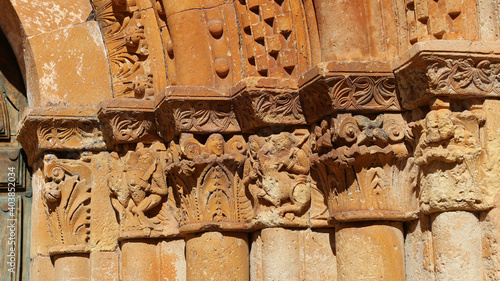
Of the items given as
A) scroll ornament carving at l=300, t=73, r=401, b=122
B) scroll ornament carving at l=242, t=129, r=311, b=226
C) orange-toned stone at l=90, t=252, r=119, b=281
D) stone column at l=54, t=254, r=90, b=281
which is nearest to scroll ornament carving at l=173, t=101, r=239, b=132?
scroll ornament carving at l=242, t=129, r=311, b=226

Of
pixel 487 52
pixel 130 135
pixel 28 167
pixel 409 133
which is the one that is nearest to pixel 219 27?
pixel 130 135

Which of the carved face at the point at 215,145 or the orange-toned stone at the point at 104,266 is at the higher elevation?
the carved face at the point at 215,145

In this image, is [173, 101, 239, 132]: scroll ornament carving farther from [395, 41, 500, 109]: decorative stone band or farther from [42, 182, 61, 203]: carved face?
[395, 41, 500, 109]: decorative stone band

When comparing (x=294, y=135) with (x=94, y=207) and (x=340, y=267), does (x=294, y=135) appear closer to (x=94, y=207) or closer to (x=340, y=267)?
(x=340, y=267)

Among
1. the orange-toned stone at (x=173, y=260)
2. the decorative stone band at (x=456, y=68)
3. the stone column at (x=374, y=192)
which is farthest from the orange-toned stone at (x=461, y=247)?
Result: the orange-toned stone at (x=173, y=260)

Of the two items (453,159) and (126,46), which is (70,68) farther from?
(453,159)

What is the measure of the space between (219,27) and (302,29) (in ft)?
1.66

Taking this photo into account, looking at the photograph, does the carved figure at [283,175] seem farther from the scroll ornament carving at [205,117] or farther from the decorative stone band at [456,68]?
the decorative stone band at [456,68]

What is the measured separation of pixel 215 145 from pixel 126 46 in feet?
3.38

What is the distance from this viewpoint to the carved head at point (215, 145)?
170 inches

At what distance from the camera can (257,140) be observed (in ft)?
13.9

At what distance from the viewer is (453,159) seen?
11.1ft

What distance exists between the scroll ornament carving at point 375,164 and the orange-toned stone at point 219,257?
76 cm

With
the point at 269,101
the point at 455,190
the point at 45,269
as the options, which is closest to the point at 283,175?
the point at 269,101
